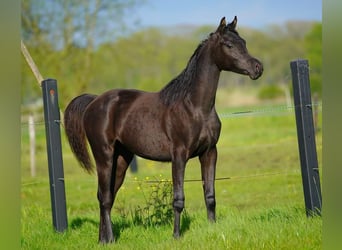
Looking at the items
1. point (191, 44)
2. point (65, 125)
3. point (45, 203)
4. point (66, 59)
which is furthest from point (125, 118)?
point (191, 44)

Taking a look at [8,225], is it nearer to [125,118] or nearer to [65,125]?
[125,118]

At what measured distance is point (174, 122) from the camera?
5.16 metres

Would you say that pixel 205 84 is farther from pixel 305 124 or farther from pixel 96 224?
pixel 96 224

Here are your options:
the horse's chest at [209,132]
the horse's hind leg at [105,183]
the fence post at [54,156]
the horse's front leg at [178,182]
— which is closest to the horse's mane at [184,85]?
the horse's chest at [209,132]

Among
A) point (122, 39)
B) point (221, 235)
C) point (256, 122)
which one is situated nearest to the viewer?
point (221, 235)

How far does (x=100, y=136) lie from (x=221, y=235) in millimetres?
1590

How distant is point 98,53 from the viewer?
609 inches

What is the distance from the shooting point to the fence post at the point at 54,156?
20.2ft

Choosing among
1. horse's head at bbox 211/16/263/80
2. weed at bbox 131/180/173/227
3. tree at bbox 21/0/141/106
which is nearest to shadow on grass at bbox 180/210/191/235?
weed at bbox 131/180/173/227

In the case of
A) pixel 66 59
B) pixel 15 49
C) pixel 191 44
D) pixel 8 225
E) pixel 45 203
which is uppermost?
pixel 191 44

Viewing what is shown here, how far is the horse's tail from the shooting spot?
590cm

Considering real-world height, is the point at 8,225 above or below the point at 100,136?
below

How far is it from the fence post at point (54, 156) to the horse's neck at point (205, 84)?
184cm

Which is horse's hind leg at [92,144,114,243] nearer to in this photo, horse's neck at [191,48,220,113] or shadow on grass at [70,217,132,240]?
shadow on grass at [70,217,132,240]
